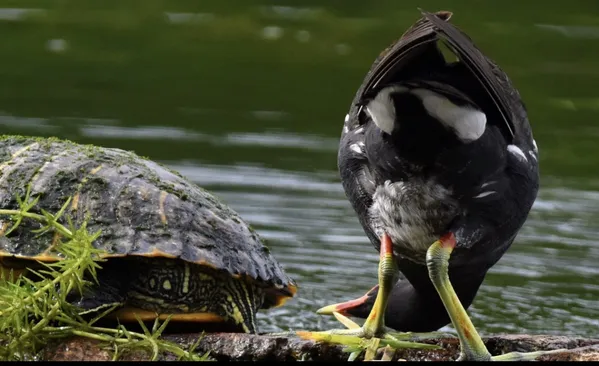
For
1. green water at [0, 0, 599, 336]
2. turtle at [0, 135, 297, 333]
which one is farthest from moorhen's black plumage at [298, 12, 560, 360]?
green water at [0, 0, 599, 336]

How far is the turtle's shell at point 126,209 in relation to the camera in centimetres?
446

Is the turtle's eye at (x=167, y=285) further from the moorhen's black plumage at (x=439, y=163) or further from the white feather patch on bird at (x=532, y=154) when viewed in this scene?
the white feather patch on bird at (x=532, y=154)

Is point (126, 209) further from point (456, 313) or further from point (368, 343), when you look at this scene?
point (456, 313)

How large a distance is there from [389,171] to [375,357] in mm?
647

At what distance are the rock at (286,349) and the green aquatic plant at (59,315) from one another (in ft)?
0.13

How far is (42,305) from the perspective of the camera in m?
4.12

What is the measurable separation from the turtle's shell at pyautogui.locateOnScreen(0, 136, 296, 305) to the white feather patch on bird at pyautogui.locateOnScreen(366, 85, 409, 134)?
0.97m

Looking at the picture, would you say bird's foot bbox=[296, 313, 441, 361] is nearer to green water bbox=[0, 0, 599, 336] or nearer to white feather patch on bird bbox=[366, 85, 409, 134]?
white feather patch on bird bbox=[366, 85, 409, 134]

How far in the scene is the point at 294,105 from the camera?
34.2ft

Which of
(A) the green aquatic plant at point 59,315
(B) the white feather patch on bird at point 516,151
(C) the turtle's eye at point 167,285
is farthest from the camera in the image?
(C) the turtle's eye at point 167,285

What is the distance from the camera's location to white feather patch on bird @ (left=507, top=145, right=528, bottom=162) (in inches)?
168

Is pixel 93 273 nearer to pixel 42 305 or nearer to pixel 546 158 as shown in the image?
pixel 42 305

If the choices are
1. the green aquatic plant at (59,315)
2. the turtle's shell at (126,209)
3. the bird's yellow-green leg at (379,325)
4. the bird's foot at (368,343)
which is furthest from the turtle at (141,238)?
the bird's foot at (368,343)

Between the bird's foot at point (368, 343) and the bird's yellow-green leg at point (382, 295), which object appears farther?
the bird's yellow-green leg at point (382, 295)
